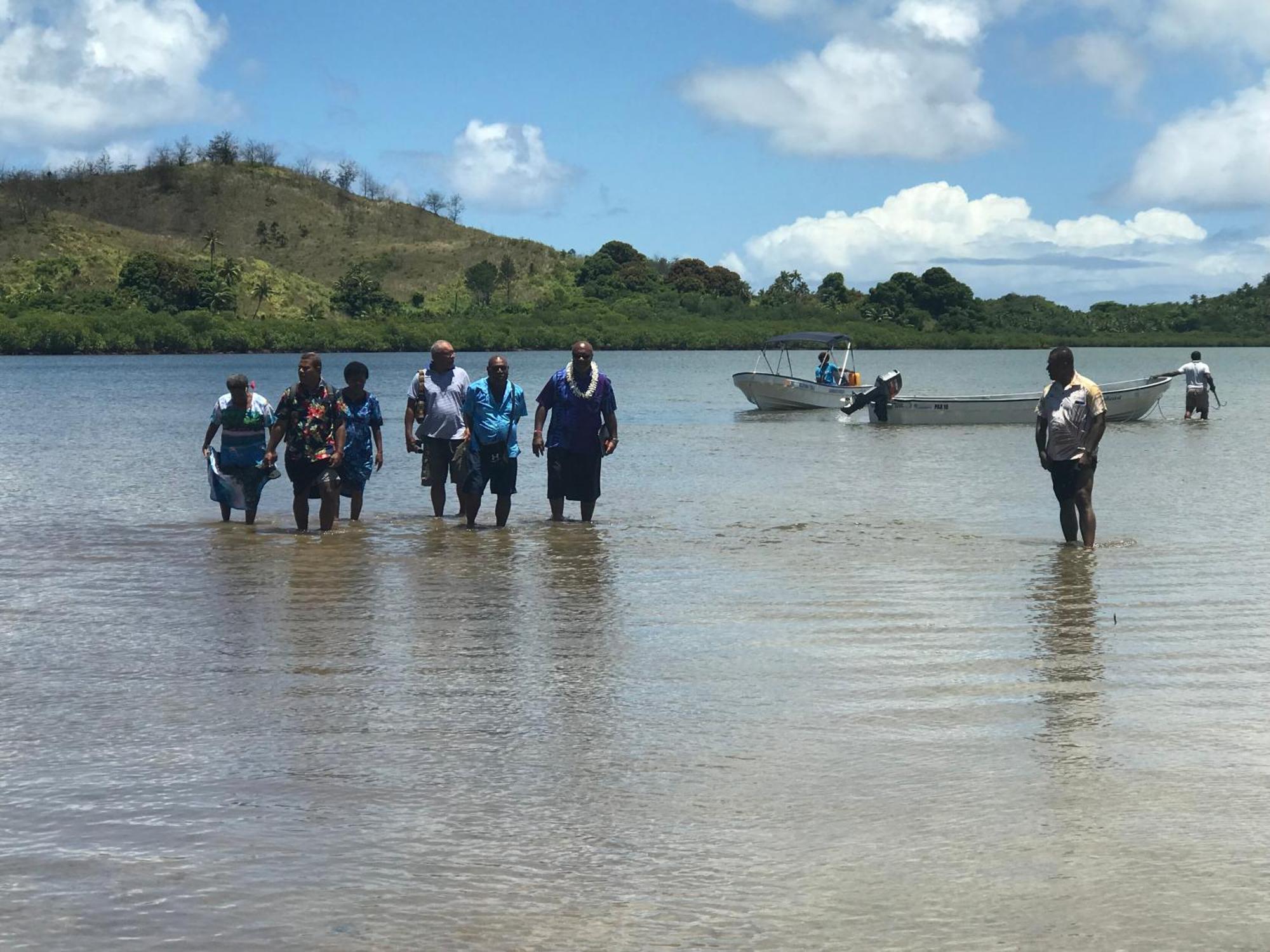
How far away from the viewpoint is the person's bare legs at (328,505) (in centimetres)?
1292

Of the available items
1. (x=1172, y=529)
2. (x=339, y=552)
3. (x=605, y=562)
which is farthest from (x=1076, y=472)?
(x=339, y=552)

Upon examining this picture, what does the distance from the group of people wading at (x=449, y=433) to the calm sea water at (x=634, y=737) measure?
0.53 metres

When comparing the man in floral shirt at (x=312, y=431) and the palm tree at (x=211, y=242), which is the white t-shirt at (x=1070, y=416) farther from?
the palm tree at (x=211, y=242)

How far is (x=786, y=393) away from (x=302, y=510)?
91.4 ft

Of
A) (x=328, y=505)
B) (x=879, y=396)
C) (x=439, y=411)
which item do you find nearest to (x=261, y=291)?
(x=879, y=396)

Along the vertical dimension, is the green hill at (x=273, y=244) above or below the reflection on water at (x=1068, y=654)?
above

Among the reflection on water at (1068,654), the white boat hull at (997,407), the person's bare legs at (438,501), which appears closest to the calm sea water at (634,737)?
the reflection on water at (1068,654)

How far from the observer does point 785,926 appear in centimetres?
431

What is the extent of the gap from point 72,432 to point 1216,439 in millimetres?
23029

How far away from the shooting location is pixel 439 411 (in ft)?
44.8

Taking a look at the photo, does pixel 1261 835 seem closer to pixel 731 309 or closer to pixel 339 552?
pixel 339 552

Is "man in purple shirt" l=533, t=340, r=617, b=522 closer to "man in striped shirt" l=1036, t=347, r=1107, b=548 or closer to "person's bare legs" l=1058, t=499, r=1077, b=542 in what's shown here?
"man in striped shirt" l=1036, t=347, r=1107, b=548

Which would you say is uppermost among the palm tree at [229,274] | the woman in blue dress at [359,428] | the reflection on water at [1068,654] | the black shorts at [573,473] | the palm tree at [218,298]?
the palm tree at [229,274]

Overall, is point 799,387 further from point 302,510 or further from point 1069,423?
point 1069,423
